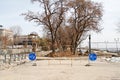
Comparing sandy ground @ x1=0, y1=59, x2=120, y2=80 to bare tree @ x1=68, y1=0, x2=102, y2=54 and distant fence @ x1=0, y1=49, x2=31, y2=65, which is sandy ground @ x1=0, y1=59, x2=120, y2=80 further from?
bare tree @ x1=68, y1=0, x2=102, y2=54

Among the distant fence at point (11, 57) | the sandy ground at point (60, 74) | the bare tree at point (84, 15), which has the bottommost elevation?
the sandy ground at point (60, 74)

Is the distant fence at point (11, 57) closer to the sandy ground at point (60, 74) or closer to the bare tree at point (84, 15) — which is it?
the sandy ground at point (60, 74)

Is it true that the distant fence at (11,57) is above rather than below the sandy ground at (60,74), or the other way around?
above

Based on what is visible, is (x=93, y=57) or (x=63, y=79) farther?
(x=93, y=57)

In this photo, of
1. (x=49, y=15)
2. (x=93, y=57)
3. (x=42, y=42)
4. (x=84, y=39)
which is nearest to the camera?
(x=93, y=57)

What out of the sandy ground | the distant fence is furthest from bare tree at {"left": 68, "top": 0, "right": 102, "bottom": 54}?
the sandy ground

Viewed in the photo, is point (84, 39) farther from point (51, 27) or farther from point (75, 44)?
point (51, 27)

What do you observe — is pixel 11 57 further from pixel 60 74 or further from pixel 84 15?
pixel 84 15

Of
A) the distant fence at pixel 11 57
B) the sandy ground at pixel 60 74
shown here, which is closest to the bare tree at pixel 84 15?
the distant fence at pixel 11 57

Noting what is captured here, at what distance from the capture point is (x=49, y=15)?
181 feet

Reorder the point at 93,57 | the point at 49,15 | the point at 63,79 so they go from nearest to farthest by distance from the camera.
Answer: the point at 63,79 → the point at 93,57 → the point at 49,15

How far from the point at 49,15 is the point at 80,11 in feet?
26.5

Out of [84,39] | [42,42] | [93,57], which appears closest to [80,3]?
[84,39]

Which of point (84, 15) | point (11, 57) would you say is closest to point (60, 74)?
point (11, 57)
